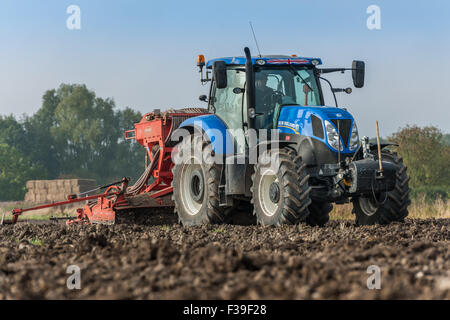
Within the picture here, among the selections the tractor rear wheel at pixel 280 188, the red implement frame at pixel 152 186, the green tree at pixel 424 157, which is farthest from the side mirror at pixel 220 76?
the green tree at pixel 424 157

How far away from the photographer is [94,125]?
56281 millimetres

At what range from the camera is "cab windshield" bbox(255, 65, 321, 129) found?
9680mm

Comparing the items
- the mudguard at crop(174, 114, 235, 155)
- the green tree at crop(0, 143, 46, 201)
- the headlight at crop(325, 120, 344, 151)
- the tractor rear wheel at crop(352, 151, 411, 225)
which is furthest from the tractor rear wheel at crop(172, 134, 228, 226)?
the green tree at crop(0, 143, 46, 201)

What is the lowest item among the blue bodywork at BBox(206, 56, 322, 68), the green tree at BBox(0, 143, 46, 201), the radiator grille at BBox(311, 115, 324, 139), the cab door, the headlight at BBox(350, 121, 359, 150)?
the green tree at BBox(0, 143, 46, 201)

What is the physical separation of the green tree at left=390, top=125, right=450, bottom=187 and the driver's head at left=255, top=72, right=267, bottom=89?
25976 millimetres

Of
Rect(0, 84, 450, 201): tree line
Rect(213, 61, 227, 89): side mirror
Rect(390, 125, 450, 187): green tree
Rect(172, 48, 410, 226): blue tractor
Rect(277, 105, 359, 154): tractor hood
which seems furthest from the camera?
Rect(0, 84, 450, 201): tree line

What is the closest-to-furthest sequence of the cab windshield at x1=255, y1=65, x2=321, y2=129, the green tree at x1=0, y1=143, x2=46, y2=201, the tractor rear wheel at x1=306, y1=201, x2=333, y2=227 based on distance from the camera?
the cab windshield at x1=255, y1=65, x2=321, y2=129 → the tractor rear wheel at x1=306, y1=201, x2=333, y2=227 → the green tree at x1=0, y1=143, x2=46, y2=201

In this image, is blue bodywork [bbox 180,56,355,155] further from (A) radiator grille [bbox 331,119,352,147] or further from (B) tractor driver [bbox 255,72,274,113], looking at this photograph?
(B) tractor driver [bbox 255,72,274,113]

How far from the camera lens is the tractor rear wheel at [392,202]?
9367 mm

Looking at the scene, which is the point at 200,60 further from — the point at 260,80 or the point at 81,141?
the point at 81,141

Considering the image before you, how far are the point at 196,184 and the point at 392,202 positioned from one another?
3.31 meters

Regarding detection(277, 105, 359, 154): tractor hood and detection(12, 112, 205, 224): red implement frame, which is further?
detection(12, 112, 205, 224): red implement frame

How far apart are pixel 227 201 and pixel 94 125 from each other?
48.1m

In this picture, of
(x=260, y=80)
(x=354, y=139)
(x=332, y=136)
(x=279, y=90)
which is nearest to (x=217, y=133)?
(x=260, y=80)
